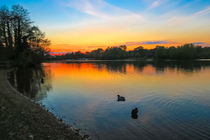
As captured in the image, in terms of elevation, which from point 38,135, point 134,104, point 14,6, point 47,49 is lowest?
point 134,104

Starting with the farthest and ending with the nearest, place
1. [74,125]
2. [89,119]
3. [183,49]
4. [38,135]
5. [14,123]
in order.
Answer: [183,49] < [89,119] < [74,125] < [14,123] < [38,135]

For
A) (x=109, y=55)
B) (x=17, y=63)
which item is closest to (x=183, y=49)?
(x=109, y=55)

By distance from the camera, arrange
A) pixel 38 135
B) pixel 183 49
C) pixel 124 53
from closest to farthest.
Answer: pixel 38 135
pixel 183 49
pixel 124 53

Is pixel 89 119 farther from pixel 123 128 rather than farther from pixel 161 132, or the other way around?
pixel 161 132

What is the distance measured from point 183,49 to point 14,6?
393 feet

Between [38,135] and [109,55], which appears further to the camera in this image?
[109,55]

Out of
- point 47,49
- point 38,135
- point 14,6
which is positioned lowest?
point 38,135

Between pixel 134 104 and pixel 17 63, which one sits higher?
pixel 17 63

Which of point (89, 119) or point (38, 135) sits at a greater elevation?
point (38, 135)

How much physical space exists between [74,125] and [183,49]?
425 ft

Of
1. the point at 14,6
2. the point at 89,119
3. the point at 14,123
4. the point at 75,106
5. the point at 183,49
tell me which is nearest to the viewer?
the point at 14,123

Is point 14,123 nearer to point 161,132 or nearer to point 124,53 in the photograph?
point 161,132

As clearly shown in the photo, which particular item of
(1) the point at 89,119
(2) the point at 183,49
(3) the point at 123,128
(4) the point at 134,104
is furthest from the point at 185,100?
(2) the point at 183,49

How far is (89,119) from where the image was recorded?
9508 mm
